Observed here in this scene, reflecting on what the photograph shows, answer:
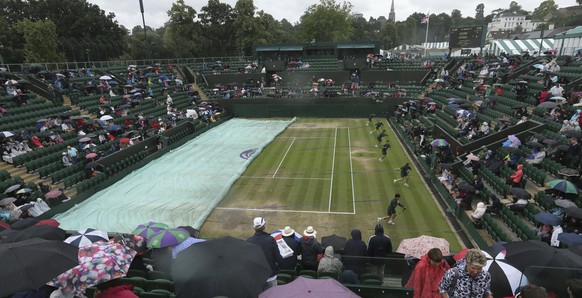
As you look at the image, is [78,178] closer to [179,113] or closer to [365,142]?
[179,113]

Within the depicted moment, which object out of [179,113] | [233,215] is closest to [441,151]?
[233,215]

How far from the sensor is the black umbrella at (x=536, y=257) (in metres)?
6.02

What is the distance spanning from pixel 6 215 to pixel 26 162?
685 cm

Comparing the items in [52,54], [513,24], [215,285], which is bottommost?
[215,285]

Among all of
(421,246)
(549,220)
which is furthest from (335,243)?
(549,220)

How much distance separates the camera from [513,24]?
571 feet

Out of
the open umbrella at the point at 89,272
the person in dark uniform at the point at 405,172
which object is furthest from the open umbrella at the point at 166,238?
the person in dark uniform at the point at 405,172

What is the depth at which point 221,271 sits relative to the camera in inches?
225

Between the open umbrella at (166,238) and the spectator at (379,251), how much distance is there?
5178 mm

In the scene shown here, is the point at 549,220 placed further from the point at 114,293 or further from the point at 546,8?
the point at 546,8

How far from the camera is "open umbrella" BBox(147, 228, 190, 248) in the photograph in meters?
8.88

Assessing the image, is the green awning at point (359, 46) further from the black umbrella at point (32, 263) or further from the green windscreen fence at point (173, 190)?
the black umbrella at point (32, 263)

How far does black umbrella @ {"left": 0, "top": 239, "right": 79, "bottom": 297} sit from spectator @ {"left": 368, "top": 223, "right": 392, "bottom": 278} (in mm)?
7046

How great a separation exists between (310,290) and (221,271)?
5.16ft
